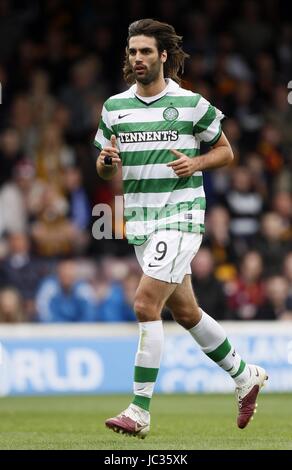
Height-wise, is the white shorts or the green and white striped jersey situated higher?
the green and white striped jersey

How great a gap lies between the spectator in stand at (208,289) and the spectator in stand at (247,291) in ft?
0.43

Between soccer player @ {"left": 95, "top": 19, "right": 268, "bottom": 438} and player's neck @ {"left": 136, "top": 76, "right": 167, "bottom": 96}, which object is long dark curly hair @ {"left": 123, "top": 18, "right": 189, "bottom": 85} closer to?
soccer player @ {"left": 95, "top": 19, "right": 268, "bottom": 438}

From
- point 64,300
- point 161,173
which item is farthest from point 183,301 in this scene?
point 64,300

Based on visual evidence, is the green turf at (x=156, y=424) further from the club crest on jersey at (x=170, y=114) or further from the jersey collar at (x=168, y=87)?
the jersey collar at (x=168, y=87)

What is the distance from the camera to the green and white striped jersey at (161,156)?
8.21 meters

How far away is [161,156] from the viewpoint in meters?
8.22

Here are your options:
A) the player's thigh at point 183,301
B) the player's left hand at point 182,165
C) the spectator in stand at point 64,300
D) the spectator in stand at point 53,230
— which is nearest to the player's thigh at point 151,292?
the player's thigh at point 183,301

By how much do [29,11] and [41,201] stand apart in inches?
142

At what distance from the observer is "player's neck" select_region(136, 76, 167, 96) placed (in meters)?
8.31

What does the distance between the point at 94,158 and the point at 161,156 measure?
28.9 feet

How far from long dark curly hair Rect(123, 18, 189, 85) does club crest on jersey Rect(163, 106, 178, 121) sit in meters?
0.38

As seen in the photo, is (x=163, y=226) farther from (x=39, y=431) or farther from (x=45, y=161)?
(x=45, y=161)

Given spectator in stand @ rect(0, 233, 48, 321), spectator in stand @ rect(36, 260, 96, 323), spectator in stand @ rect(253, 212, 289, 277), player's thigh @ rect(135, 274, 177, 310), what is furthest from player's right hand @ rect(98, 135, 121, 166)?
spectator in stand @ rect(253, 212, 289, 277)
